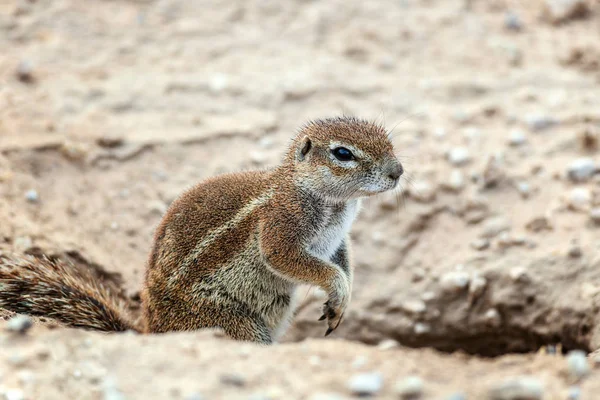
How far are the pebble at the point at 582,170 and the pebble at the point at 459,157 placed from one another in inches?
29.2

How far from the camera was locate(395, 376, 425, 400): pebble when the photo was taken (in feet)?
8.84

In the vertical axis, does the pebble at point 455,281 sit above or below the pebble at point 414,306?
above

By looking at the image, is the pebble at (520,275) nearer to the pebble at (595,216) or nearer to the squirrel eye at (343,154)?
the pebble at (595,216)

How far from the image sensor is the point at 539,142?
18.6 feet

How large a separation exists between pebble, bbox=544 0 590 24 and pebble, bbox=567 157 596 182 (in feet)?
8.11

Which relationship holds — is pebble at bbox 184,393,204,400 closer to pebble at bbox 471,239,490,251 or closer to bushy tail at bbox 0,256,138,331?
bushy tail at bbox 0,256,138,331

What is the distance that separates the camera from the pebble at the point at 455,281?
4953 mm

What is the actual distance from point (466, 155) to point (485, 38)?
1816 mm

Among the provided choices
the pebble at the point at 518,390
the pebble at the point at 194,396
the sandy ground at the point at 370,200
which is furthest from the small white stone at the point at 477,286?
the pebble at the point at 194,396

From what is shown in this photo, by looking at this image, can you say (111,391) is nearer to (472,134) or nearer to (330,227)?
(330,227)

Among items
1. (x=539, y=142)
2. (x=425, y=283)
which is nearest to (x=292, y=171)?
(x=425, y=283)

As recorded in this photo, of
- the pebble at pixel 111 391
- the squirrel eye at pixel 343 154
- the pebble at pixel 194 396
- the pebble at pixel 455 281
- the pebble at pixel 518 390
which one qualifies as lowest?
the pebble at pixel 455 281

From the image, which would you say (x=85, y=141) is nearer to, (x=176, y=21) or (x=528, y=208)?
(x=176, y=21)

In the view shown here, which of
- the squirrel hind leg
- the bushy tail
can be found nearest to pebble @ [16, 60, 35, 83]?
the bushy tail
